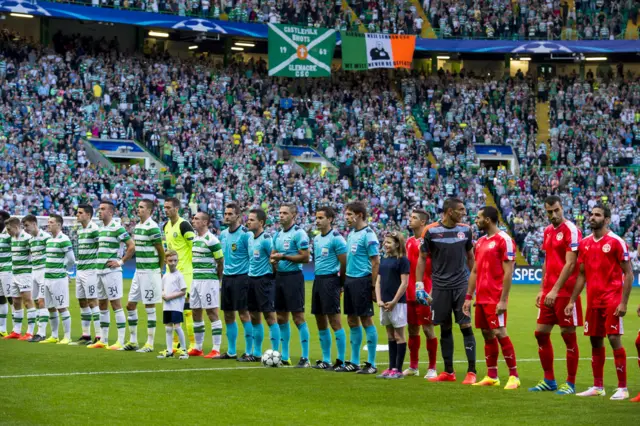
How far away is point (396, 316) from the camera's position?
14477 mm

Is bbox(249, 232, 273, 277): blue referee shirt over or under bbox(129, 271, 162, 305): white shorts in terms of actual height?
over

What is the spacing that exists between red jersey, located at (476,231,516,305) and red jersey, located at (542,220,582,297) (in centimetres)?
48

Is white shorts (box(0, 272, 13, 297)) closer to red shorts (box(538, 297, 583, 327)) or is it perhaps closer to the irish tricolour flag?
red shorts (box(538, 297, 583, 327))

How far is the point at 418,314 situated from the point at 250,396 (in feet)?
10.8

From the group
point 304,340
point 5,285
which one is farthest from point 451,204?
point 5,285

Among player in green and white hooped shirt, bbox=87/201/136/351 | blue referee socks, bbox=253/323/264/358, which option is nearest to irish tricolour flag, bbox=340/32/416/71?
player in green and white hooped shirt, bbox=87/201/136/351

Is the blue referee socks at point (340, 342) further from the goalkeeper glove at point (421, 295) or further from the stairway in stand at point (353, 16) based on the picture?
the stairway in stand at point (353, 16)

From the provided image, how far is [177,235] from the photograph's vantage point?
17.8 meters

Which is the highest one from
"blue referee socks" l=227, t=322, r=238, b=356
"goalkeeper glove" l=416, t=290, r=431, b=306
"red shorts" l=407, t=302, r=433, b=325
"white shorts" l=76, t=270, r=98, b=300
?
"goalkeeper glove" l=416, t=290, r=431, b=306

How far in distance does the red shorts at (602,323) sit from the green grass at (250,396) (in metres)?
0.81

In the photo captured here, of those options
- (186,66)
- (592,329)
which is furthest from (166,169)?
(592,329)

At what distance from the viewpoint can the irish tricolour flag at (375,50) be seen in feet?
173

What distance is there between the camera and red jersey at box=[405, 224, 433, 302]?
49.5 feet

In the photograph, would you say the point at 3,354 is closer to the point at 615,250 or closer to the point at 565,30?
the point at 615,250
